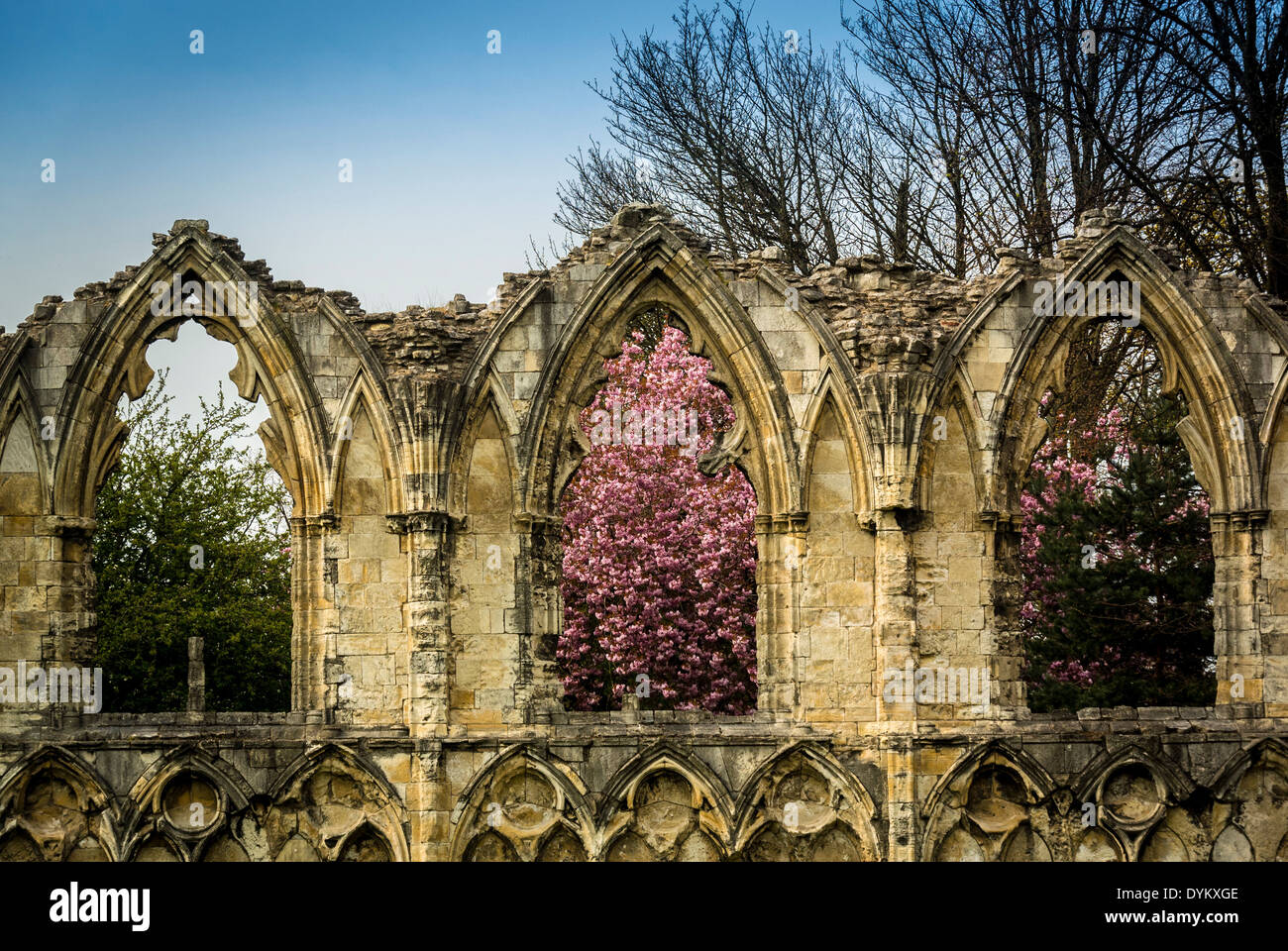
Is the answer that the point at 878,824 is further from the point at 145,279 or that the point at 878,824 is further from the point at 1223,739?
the point at 145,279

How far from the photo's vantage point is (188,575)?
26.5m

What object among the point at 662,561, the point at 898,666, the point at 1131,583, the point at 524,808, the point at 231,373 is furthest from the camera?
the point at 662,561

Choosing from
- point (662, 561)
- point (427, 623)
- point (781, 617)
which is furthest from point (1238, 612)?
point (662, 561)

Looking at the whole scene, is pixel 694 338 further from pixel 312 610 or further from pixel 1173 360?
pixel 1173 360

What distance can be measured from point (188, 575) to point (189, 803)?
11.3 m

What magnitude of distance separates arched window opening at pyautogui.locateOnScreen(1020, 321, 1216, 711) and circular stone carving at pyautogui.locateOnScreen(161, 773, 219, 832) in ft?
26.4

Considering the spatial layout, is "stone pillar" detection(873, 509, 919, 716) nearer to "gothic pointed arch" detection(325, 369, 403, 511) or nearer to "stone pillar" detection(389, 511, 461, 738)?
"stone pillar" detection(389, 511, 461, 738)

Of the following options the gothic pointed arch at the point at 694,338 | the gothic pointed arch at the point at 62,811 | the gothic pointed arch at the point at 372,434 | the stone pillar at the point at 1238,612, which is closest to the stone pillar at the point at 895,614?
the gothic pointed arch at the point at 694,338

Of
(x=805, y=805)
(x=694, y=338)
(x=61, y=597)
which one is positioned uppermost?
(x=694, y=338)

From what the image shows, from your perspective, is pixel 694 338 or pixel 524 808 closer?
pixel 524 808

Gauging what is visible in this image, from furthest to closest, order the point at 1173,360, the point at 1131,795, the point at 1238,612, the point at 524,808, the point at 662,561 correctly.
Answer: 1. the point at 662,561
2. the point at 1173,360
3. the point at 1238,612
4. the point at 1131,795
5. the point at 524,808

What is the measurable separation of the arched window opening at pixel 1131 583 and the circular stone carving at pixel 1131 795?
403 cm

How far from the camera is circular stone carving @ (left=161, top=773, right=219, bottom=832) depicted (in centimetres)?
1552

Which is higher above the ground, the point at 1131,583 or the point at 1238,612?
the point at 1131,583
